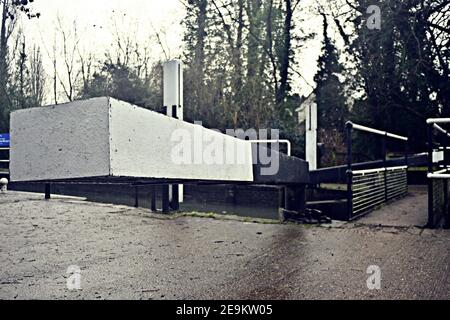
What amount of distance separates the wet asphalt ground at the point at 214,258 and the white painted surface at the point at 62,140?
3.91 ft

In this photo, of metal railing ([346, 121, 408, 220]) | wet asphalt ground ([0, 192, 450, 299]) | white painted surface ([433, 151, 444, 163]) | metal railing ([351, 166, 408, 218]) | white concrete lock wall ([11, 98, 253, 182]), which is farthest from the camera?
white painted surface ([433, 151, 444, 163])

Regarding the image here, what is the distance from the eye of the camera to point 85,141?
4.66 ft

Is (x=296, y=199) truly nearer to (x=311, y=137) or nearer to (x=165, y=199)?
(x=311, y=137)

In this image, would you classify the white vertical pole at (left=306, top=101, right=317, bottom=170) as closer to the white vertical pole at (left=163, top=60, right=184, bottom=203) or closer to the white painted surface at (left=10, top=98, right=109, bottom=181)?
the white vertical pole at (left=163, top=60, right=184, bottom=203)

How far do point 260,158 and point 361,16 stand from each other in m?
11.8

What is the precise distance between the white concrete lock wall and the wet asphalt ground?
3.82ft

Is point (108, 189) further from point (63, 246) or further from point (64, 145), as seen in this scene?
point (64, 145)

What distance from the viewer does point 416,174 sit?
11.9 meters

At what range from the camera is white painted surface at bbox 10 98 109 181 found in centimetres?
140

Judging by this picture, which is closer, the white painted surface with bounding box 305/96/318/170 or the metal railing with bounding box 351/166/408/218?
the metal railing with bounding box 351/166/408/218

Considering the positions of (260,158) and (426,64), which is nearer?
(260,158)

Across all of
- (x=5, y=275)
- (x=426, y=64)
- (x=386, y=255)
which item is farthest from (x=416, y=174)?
(x=5, y=275)

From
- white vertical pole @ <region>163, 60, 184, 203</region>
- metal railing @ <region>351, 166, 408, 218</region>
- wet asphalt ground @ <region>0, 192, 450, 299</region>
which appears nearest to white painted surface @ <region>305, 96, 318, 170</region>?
metal railing @ <region>351, 166, 408, 218</region>
